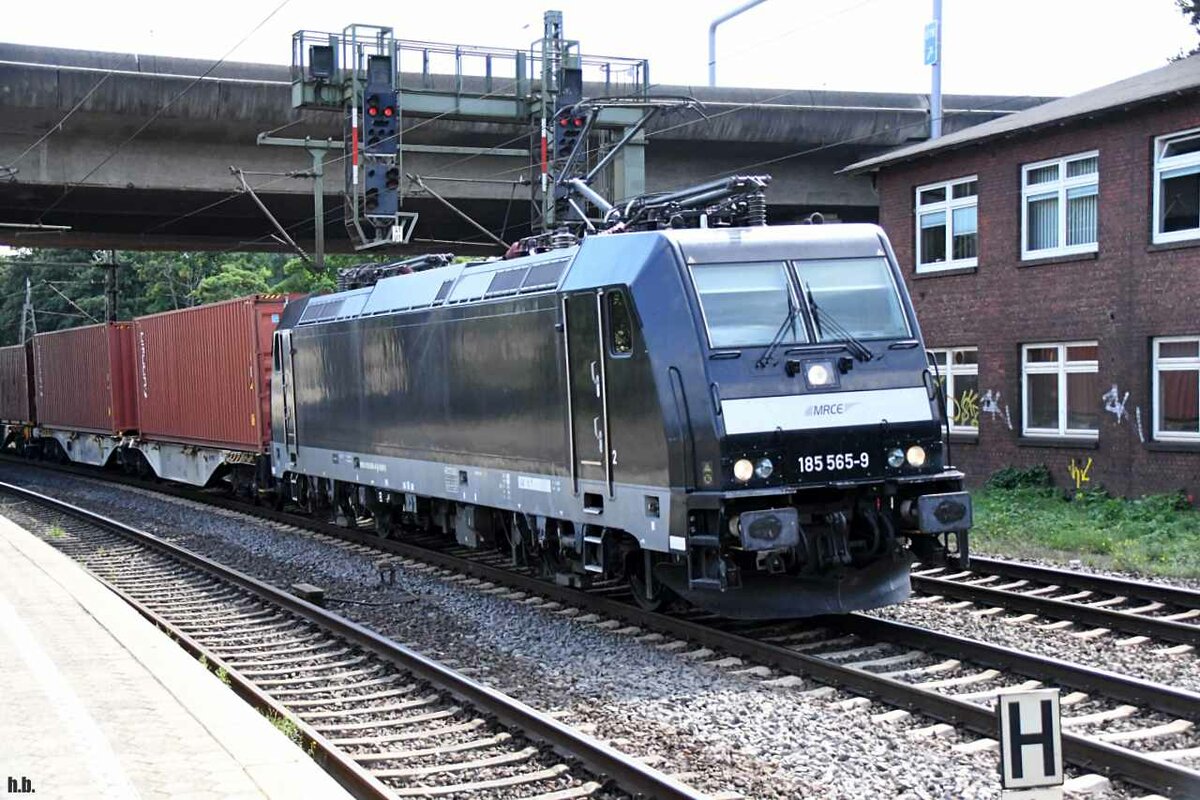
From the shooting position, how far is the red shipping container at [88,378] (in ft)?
99.5

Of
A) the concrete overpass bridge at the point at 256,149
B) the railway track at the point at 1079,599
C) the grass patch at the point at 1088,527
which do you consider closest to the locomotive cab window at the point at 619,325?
the railway track at the point at 1079,599

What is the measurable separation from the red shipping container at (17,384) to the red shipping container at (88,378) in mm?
2149

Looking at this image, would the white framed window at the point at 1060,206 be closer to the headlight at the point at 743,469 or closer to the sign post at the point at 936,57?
the sign post at the point at 936,57

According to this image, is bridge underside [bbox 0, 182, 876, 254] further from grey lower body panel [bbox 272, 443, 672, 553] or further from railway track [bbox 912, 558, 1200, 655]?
railway track [bbox 912, 558, 1200, 655]

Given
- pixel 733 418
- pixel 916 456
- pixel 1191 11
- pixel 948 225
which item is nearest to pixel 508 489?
pixel 733 418

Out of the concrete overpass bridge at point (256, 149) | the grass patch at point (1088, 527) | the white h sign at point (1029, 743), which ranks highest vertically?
the concrete overpass bridge at point (256, 149)

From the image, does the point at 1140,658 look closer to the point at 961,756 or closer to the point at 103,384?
the point at 961,756

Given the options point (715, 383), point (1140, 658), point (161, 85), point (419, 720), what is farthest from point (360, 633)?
point (161, 85)

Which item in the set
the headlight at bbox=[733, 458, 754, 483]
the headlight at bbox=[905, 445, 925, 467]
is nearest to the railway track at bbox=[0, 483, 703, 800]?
the headlight at bbox=[733, 458, 754, 483]

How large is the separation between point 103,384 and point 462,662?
23.3 meters

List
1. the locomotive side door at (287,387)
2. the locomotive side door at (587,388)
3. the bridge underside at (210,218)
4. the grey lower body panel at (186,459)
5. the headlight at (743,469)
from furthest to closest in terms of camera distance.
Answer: the bridge underside at (210,218), the grey lower body panel at (186,459), the locomotive side door at (287,387), the locomotive side door at (587,388), the headlight at (743,469)

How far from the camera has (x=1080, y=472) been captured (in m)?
21.0

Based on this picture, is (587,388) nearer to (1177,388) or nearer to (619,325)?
(619,325)

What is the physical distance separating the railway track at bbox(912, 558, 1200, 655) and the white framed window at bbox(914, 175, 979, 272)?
11600 mm
